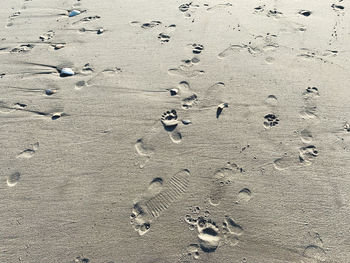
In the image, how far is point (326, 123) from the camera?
365 centimetres

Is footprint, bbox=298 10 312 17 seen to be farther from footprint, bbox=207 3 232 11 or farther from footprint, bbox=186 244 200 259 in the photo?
footprint, bbox=186 244 200 259

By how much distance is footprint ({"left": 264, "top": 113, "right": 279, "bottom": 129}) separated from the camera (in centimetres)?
369

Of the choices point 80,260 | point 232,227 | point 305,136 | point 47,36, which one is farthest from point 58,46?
point 305,136

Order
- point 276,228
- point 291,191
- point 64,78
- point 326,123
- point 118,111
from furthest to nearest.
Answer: point 64,78
point 118,111
point 326,123
point 291,191
point 276,228

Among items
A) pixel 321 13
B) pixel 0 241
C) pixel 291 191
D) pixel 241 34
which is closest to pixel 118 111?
pixel 0 241

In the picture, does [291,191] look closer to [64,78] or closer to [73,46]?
[64,78]

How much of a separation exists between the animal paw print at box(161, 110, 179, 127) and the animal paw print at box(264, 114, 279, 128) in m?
1.31

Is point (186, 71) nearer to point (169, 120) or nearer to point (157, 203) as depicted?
point (169, 120)

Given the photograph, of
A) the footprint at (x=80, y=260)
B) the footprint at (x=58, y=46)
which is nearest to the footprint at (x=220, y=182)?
the footprint at (x=80, y=260)

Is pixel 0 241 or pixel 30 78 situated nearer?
pixel 0 241

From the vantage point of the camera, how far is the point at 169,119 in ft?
12.6

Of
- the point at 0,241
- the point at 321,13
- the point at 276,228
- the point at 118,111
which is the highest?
the point at 321,13

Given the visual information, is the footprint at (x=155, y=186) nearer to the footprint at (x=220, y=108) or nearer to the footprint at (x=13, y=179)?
the footprint at (x=220, y=108)

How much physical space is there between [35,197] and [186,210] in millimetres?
1896
